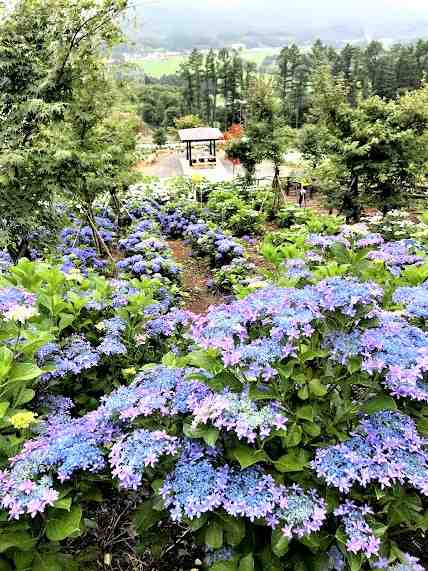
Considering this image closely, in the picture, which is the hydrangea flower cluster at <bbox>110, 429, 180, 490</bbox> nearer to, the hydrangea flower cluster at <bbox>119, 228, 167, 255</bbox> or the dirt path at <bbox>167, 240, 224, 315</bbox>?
the dirt path at <bbox>167, 240, 224, 315</bbox>

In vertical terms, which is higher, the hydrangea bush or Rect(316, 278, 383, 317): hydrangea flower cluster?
Rect(316, 278, 383, 317): hydrangea flower cluster

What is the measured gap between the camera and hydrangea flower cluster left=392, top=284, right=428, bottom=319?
6.47 ft

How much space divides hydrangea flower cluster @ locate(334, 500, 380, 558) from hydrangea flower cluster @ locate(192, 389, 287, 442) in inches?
13.7

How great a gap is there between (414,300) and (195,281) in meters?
5.54

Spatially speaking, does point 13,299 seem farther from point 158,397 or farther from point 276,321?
point 276,321

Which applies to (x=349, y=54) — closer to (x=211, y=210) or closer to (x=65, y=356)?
(x=211, y=210)

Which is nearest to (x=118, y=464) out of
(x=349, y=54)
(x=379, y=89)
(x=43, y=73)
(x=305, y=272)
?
(x=305, y=272)

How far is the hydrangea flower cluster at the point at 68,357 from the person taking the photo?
2.20 meters

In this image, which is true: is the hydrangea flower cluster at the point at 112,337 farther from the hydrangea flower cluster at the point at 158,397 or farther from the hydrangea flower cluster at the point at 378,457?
the hydrangea flower cluster at the point at 378,457

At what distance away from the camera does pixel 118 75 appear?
6.79 meters

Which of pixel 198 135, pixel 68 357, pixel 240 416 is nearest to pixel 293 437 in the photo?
pixel 240 416

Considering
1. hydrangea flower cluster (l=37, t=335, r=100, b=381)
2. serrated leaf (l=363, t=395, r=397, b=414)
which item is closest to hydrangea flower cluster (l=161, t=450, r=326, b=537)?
→ serrated leaf (l=363, t=395, r=397, b=414)

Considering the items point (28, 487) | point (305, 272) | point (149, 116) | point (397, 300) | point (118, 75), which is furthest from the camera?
point (149, 116)

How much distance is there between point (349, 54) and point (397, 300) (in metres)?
45.0
